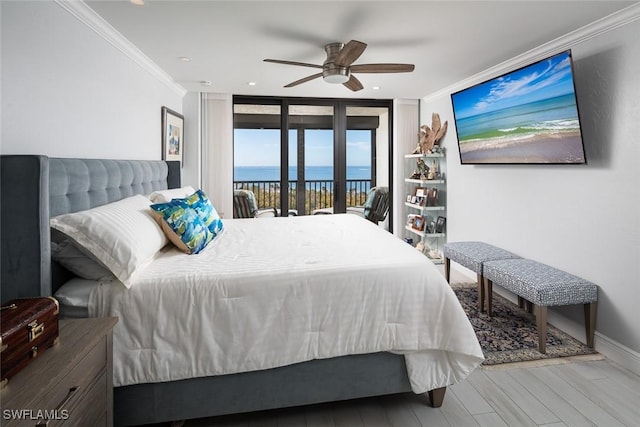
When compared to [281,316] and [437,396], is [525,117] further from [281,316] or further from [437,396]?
[281,316]

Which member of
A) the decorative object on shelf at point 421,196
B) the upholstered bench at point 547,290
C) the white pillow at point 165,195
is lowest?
the upholstered bench at point 547,290

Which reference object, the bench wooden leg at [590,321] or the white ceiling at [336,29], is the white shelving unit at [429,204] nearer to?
the white ceiling at [336,29]

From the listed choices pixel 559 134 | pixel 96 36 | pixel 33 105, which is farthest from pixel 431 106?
pixel 33 105

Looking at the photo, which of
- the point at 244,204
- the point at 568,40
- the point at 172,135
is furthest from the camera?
the point at 244,204

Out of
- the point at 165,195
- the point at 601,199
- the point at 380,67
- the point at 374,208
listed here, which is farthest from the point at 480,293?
the point at 165,195

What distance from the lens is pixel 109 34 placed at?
266cm

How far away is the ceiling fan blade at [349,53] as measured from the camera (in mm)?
2478

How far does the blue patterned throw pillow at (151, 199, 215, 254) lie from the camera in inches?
88.2

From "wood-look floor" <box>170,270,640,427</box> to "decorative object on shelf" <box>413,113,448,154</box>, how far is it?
3393 millimetres

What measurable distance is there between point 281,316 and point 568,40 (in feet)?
10.3

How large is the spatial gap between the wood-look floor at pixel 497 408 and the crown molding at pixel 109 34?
2.57m

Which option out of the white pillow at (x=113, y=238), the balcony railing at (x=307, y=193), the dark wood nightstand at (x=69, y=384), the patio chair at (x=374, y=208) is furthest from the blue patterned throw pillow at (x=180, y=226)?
the patio chair at (x=374, y=208)

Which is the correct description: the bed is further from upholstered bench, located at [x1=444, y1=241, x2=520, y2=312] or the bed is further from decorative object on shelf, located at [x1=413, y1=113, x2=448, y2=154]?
decorative object on shelf, located at [x1=413, y1=113, x2=448, y2=154]

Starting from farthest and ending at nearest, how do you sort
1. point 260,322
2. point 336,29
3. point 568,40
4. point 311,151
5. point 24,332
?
point 311,151
point 568,40
point 336,29
point 260,322
point 24,332
